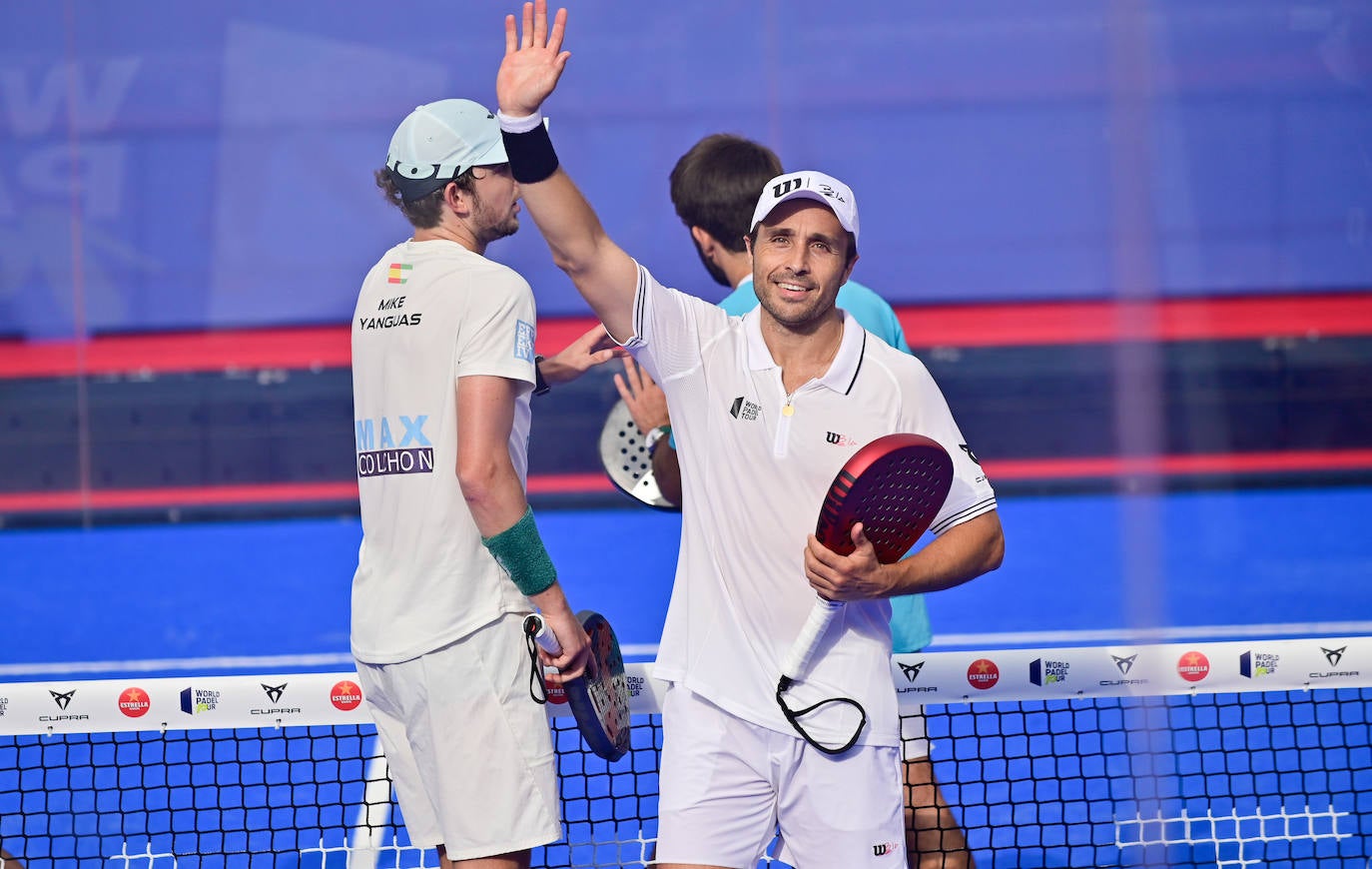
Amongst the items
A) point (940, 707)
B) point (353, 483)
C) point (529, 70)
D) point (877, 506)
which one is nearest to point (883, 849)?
point (877, 506)

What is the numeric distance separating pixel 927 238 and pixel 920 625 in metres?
9.48

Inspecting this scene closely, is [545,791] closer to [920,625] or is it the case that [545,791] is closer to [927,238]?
[920,625]

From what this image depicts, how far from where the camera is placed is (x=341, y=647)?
23.4 ft

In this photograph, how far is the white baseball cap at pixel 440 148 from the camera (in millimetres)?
2576

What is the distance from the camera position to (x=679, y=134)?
40.1ft

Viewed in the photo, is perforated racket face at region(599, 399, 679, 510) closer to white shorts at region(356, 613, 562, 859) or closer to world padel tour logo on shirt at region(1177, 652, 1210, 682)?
white shorts at region(356, 613, 562, 859)

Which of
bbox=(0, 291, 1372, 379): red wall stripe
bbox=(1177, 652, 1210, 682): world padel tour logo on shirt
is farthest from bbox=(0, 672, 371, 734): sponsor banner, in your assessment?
bbox=(0, 291, 1372, 379): red wall stripe

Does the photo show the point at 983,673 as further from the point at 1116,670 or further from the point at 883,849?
the point at 883,849

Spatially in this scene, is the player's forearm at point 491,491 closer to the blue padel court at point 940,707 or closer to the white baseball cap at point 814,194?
the white baseball cap at point 814,194

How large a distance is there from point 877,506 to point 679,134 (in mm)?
10421

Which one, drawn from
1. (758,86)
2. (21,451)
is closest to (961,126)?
(758,86)

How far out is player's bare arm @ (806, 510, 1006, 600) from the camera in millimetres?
2203

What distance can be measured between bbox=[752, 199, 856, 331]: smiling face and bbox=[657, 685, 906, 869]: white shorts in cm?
72

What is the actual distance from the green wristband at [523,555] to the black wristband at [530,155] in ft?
1.92
